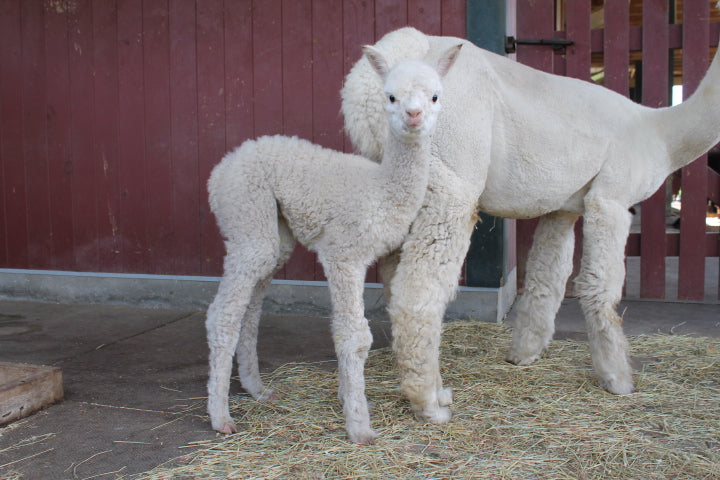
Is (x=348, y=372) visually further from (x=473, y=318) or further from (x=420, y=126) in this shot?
(x=473, y=318)

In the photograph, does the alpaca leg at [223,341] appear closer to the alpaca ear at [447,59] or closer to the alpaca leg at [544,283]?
the alpaca ear at [447,59]

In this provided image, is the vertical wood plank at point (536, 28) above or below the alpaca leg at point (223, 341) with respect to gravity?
above

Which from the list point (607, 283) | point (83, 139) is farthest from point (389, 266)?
point (83, 139)

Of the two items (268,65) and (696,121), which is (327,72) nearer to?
(268,65)

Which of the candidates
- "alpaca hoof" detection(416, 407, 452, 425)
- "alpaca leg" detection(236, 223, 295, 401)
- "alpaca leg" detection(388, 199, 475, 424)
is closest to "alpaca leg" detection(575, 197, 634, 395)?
"alpaca leg" detection(388, 199, 475, 424)

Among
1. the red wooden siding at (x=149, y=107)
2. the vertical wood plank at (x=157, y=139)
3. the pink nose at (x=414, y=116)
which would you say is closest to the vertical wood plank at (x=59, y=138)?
the red wooden siding at (x=149, y=107)

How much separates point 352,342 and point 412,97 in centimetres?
106

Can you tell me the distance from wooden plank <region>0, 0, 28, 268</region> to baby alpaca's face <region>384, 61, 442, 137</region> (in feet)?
15.4

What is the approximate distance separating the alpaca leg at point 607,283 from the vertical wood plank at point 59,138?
15.0 feet

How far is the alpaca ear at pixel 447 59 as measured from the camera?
9.23 feet

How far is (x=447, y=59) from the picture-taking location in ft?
9.35

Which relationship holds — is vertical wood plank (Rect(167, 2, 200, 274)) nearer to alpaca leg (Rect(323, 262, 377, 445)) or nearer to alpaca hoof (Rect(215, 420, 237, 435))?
alpaca hoof (Rect(215, 420, 237, 435))

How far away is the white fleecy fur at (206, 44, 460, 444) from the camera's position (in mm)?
2865

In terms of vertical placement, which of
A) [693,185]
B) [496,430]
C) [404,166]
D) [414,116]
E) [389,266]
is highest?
[414,116]
